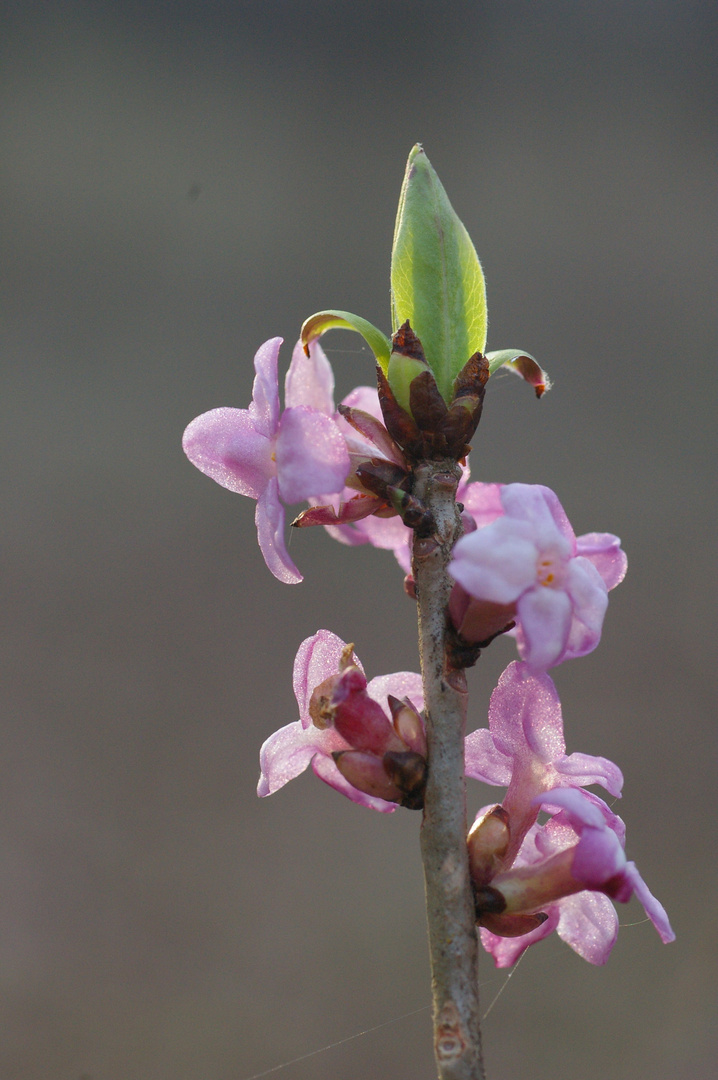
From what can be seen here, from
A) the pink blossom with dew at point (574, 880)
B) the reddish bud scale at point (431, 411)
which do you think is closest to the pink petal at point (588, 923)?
the pink blossom with dew at point (574, 880)

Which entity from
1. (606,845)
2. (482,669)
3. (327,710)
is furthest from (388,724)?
(482,669)

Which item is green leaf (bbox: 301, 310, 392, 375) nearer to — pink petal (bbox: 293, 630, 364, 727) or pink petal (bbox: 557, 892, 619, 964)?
pink petal (bbox: 293, 630, 364, 727)

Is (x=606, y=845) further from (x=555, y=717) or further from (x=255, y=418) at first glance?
(x=255, y=418)

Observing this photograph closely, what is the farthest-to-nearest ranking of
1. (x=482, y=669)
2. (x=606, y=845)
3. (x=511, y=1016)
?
(x=482, y=669)
(x=511, y=1016)
(x=606, y=845)

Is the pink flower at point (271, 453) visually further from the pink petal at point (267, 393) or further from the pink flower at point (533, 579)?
the pink flower at point (533, 579)

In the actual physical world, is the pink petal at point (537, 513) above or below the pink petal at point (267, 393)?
below

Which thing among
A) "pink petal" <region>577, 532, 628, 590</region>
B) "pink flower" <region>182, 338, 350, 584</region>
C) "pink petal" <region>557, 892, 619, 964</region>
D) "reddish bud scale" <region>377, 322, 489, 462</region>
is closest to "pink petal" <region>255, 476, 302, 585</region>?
"pink flower" <region>182, 338, 350, 584</region>
